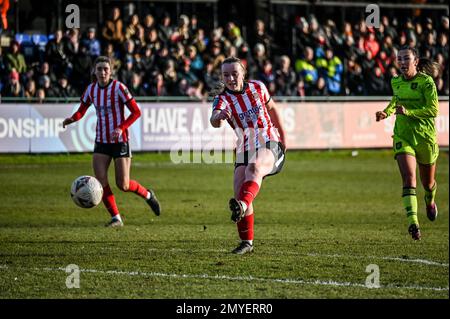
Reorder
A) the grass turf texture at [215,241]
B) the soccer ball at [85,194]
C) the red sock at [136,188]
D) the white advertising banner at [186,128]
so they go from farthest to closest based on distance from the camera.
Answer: the white advertising banner at [186,128]
the red sock at [136,188]
the soccer ball at [85,194]
the grass turf texture at [215,241]

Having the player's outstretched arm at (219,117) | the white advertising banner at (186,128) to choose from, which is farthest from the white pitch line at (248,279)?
the white advertising banner at (186,128)

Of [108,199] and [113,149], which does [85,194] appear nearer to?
[108,199]

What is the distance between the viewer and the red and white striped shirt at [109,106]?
43.7ft

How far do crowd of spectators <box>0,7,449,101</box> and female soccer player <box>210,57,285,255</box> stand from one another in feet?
39.6

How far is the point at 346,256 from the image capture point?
405 inches

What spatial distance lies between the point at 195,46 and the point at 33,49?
4.47 metres

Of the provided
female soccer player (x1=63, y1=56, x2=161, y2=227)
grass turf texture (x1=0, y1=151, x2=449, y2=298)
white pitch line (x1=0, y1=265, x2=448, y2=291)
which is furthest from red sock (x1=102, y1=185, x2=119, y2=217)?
white pitch line (x1=0, y1=265, x2=448, y2=291)

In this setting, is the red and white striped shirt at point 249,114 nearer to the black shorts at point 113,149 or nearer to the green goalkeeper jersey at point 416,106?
the green goalkeeper jersey at point 416,106

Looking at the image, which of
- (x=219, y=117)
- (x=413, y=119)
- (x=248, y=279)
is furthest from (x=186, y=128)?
(x=248, y=279)

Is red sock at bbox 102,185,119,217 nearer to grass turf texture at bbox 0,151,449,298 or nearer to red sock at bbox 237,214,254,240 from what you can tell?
grass turf texture at bbox 0,151,449,298

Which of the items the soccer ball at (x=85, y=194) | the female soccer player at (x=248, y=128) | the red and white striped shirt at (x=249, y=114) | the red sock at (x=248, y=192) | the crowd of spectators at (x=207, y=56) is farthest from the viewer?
the crowd of spectators at (x=207, y=56)

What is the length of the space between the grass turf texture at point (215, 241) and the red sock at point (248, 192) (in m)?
0.63

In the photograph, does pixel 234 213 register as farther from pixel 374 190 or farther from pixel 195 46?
pixel 195 46
